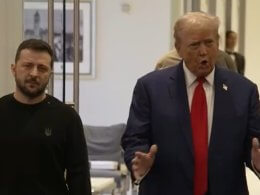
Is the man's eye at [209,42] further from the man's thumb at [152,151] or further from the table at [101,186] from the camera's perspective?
the table at [101,186]

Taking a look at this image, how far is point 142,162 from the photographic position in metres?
2.56

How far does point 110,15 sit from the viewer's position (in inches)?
342

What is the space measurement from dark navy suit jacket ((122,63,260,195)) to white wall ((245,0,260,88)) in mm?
9806

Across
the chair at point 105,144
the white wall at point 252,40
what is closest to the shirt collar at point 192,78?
the chair at point 105,144

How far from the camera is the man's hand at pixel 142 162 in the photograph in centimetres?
254

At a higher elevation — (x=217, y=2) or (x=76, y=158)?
(x=217, y=2)

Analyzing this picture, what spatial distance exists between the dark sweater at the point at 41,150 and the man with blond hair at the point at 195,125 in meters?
0.40

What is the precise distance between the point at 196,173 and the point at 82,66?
624 cm

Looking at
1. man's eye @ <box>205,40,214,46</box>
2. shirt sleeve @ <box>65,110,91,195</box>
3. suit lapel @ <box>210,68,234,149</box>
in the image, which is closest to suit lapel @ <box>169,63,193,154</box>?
suit lapel @ <box>210,68,234,149</box>

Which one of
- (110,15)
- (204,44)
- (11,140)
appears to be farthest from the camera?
Result: (110,15)

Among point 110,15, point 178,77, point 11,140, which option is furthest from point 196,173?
point 110,15

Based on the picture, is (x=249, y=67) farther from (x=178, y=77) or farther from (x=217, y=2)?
(x=178, y=77)

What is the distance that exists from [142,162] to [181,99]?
0.34m

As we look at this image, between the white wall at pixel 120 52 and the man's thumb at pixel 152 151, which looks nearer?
the man's thumb at pixel 152 151
